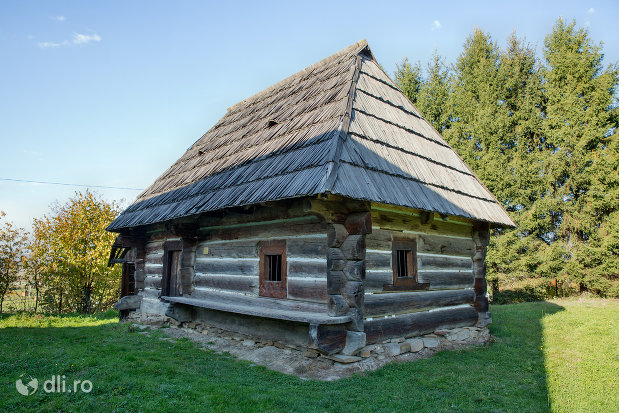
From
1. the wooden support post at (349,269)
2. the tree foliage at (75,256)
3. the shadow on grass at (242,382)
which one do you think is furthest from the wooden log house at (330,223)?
the tree foliage at (75,256)

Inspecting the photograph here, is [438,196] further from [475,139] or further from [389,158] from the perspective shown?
[475,139]

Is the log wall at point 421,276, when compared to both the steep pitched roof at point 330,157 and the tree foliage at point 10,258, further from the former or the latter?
the tree foliage at point 10,258

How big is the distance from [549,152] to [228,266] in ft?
45.5

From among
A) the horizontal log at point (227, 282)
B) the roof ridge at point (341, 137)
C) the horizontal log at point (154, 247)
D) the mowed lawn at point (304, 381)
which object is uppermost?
the roof ridge at point (341, 137)

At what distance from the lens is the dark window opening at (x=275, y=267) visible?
6082mm

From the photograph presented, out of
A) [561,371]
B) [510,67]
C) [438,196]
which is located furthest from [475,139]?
[561,371]

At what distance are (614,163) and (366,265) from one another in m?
12.5

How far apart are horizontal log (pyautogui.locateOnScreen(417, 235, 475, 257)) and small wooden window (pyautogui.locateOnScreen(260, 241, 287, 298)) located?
2.33m

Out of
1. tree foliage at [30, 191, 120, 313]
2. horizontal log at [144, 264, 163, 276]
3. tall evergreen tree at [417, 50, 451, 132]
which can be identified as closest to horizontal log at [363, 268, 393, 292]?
horizontal log at [144, 264, 163, 276]

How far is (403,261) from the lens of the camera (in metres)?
6.23

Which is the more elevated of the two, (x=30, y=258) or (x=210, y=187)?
(x=210, y=187)

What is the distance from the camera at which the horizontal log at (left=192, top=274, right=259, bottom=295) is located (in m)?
6.42

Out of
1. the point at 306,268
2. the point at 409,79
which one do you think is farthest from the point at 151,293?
the point at 409,79

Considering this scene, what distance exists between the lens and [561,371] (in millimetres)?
5090
